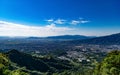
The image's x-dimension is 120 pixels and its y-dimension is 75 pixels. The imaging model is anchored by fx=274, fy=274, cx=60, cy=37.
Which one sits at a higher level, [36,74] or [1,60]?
[1,60]

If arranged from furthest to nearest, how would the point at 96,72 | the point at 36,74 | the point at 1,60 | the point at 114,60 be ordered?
the point at 36,74 < the point at 96,72 < the point at 114,60 < the point at 1,60

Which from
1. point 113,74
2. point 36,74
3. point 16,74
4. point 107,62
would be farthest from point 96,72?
point 36,74

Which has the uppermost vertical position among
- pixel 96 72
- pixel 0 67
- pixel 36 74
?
pixel 0 67

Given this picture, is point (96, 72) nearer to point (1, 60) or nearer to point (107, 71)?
point (107, 71)

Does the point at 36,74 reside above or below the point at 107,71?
below

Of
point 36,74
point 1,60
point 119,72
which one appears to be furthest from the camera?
point 36,74

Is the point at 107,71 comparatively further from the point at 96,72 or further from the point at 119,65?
the point at 96,72

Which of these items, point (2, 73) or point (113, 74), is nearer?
point (2, 73)

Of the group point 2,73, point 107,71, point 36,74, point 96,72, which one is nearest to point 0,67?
point 2,73

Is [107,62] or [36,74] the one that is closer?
[107,62]
